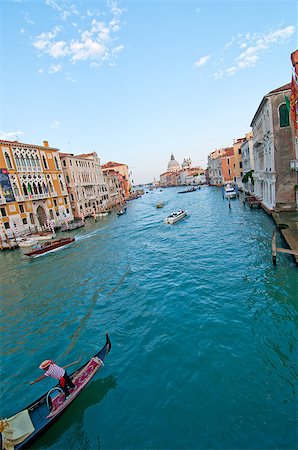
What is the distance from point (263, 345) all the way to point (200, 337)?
1973 mm

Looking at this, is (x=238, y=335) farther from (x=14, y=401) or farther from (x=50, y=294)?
(x=50, y=294)

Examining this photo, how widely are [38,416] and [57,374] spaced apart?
0.98 meters

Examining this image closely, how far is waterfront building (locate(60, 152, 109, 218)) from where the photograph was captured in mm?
46281

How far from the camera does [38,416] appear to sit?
6.04m

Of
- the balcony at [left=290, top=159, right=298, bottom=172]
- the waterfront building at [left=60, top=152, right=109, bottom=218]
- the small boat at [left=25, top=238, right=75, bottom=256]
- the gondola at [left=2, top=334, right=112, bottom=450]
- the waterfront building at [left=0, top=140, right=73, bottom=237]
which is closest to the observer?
the gondola at [left=2, top=334, right=112, bottom=450]

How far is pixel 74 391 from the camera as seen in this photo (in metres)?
6.57

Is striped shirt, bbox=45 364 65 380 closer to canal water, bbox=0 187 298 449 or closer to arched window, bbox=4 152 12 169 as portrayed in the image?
canal water, bbox=0 187 298 449

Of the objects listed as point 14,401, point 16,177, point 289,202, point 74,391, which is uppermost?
point 16,177

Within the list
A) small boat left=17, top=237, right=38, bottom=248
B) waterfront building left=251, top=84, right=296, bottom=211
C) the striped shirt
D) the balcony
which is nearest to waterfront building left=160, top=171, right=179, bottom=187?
small boat left=17, top=237, right=38, bottom=248

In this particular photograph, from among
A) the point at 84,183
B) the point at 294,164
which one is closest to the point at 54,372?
the point at 294,164

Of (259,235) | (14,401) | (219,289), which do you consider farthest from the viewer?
(259,235)

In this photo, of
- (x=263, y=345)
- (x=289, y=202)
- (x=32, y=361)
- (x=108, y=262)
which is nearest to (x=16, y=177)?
(x=108, y=262)

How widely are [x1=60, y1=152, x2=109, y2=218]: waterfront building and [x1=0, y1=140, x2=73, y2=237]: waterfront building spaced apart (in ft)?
10.9

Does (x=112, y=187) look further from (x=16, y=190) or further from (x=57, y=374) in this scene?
(x=57, y=374)
